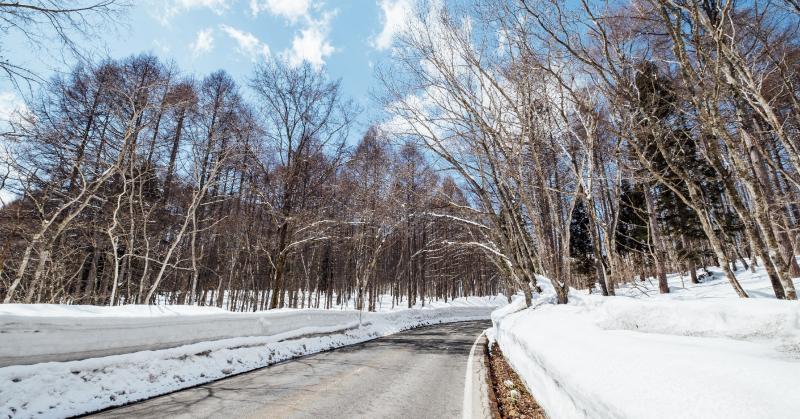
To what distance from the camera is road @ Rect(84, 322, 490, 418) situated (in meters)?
Result: 4.09

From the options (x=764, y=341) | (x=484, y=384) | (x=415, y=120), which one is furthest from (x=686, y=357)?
(x=415, y=120)

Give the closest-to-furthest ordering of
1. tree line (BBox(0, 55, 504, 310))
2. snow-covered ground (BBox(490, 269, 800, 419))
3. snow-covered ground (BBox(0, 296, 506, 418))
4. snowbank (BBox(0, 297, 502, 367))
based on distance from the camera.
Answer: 1. snow-covered ground (BBox(490, 269, 800, 419))
2. snow-covered ground (BBox(0, 296, 506, 418))
3. snowbank (BBox(0, 297, 502, 367))
4. tree line (BBox(0, 55, 504, 310))

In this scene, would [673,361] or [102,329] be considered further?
[102,329]

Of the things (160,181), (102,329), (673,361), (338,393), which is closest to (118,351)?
(102,329)

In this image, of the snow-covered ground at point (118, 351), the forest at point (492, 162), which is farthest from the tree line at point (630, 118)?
the snow-covered ground at point (118, 351)

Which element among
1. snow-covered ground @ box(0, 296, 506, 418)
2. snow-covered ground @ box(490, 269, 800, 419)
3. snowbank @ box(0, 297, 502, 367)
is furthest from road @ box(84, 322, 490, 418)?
snow-covered ground @ box(490, 269, 800, 419)

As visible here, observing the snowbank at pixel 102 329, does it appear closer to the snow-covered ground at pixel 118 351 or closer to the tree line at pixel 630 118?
the snow-covered ground at pixel 118 351

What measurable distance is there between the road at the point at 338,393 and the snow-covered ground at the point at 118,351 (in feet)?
1.41

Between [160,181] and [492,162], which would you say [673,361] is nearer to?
[492,162]

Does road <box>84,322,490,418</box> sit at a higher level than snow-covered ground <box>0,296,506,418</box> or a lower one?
lower

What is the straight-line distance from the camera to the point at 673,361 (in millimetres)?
2219

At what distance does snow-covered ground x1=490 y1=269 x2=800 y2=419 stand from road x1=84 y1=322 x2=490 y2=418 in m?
1.48

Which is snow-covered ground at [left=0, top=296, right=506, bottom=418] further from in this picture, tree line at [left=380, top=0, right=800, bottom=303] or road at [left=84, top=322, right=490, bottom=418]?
tree line at [left=380, top=0, right=800, bottom=303]

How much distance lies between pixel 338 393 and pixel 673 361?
428cm
